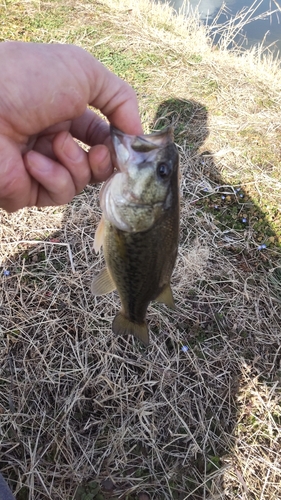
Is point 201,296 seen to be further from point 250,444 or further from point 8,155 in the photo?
point 8,155

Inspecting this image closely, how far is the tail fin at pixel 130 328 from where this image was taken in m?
2.19

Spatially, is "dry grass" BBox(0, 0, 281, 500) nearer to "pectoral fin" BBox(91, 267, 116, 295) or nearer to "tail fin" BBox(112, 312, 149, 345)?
"tail fin" BBox(112, 312, 149, 345)

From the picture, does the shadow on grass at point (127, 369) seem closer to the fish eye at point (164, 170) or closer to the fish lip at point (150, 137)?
the fish eye at point (164, 170)

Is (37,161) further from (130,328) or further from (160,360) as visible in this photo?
(160,360)

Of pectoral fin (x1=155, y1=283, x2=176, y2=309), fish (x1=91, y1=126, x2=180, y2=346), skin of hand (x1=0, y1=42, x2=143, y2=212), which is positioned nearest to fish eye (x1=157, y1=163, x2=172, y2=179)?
fish (x1=91, y1=126, x2=180, y2=346)

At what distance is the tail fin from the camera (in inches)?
86.3

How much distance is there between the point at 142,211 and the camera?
1.83m

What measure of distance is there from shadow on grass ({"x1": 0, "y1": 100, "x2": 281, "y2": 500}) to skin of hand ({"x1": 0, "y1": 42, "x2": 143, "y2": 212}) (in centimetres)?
142

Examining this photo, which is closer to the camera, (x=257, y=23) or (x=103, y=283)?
(x=103, y=283)

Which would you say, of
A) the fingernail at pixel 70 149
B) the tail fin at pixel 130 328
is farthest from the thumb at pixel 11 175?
the tail fin at pixel 130 328

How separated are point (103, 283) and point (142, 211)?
0.56 metres

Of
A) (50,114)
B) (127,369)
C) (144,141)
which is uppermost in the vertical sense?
(144,141)

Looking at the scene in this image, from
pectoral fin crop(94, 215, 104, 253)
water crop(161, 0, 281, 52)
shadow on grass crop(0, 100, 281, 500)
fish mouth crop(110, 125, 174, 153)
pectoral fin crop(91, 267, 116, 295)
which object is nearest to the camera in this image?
fish mouth crop(110, 125, 174, 153)

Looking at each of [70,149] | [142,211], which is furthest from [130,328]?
[70,149]
